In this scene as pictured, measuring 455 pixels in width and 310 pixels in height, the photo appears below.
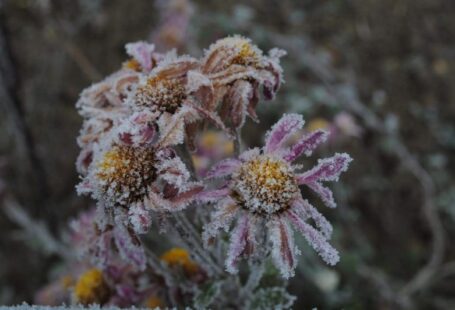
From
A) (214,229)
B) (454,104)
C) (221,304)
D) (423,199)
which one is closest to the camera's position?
(214,229)

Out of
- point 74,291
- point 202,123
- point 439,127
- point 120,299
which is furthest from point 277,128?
point 439,127

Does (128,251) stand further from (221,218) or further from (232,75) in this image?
(232,75)

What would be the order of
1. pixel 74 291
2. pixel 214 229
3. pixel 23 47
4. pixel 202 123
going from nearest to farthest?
pixel 214 229 → pixel 202 123 → pixel 74 291 → pixel 23 47

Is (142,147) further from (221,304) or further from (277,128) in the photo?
(221,304)

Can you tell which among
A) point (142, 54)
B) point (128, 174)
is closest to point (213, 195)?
point (128, 174)

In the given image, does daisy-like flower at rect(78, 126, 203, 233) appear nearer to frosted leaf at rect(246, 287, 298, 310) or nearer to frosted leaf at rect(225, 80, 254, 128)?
frosted leaf at rect(225, 80, 254, 128)

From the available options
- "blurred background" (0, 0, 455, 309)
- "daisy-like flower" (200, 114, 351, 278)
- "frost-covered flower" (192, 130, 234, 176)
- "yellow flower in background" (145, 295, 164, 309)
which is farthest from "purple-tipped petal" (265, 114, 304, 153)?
"blurred background" (0, 0, 455, 309)

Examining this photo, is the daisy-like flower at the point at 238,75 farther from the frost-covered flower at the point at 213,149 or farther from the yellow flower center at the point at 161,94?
the frost-covered flower at the point at 213,149
